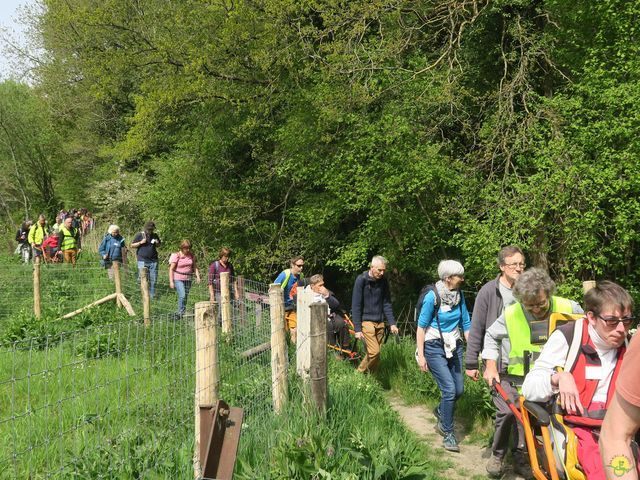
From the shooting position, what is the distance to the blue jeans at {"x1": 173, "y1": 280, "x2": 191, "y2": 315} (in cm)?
1085

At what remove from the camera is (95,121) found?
29422 millimetres

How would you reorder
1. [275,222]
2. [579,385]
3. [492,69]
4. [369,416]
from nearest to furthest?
[579,385]
[369,416]
[492,69]
[275,222]

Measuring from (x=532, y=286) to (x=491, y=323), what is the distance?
98 centimetres

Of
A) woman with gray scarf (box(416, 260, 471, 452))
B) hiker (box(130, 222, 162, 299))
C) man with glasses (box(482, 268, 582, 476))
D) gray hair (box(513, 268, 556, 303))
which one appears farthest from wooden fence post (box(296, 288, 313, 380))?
hiker (box(130, 222, 162, 299))

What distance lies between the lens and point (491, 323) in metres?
5.25

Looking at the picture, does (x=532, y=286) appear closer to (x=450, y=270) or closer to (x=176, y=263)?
(x=450, y=270)

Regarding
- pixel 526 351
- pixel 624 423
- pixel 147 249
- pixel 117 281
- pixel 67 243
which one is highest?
pixel 67 243

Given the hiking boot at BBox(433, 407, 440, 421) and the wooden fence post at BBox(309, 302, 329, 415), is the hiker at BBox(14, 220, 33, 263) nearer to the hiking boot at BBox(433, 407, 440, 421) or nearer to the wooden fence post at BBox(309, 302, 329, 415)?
the hiking boot at BBox(433, 407, 440, 421)

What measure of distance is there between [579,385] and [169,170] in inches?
645

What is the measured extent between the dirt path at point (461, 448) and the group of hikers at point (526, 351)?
0.11 metres

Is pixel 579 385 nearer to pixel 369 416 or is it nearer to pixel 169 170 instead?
pixel 369 416

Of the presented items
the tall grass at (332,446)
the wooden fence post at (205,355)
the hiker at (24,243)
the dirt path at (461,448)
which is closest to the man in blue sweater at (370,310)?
the dirt path at (461,448)

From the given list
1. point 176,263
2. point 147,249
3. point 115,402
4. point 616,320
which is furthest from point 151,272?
point 616,320

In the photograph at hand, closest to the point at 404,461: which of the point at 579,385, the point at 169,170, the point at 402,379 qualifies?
the point at 579,385
